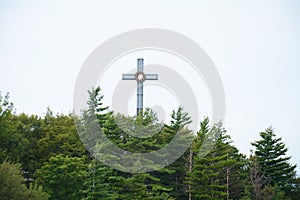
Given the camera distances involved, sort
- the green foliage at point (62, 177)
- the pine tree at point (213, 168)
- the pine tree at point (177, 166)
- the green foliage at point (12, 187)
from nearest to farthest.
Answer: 1. the green foliage at point (12, 187)
2. the green foliage at point (62, 177)
3. the pine tree at point (213, 168)
4. the pine tree at point (177, 166)

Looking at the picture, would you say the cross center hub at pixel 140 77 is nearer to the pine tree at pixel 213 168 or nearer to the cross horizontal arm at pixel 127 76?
the cross horizontal arm at pixel 127 76

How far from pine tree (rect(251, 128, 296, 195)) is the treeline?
80mm

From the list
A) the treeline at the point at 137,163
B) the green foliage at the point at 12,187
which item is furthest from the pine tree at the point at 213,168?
the green foliage at the point at 12,187

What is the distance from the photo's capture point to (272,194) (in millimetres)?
33312

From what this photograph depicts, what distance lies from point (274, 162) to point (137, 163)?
13784mm

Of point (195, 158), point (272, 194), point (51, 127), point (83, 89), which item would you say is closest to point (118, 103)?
point (83, 89)

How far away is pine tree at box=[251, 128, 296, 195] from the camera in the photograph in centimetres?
3741

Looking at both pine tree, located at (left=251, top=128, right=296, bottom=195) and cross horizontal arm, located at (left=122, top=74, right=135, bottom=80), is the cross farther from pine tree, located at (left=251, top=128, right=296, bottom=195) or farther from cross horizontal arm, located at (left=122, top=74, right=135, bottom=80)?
pine tree, located at (left=251, top=128, right=296, bottom=195)

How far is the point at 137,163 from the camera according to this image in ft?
98.4

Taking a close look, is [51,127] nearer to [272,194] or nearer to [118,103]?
[118,103]

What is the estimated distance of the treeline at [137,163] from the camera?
28.4m

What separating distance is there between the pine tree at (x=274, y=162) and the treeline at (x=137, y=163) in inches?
3.1

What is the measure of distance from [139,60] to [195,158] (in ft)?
27.4

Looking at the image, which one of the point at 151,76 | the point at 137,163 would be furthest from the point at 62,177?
the point at 151,76
